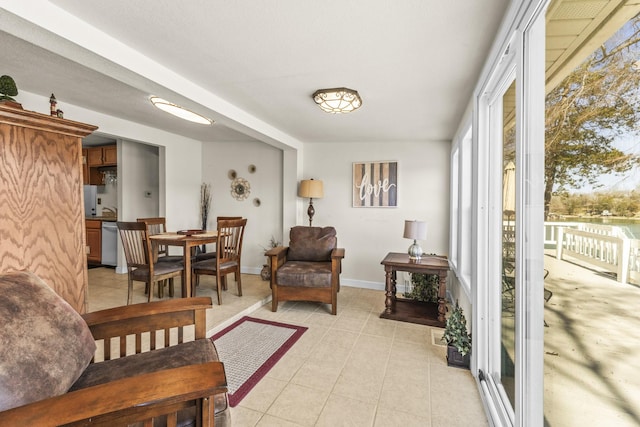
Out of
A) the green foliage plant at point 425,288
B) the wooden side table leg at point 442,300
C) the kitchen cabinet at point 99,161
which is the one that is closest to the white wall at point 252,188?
the kitchen cabinet at point 99,161

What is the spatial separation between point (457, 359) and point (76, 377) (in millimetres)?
2248

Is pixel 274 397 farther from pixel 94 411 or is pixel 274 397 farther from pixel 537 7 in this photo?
pixel 537 7

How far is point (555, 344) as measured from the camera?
101 cm

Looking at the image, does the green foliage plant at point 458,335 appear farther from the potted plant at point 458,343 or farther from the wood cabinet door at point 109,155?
the wood cabinet door at point 109,155

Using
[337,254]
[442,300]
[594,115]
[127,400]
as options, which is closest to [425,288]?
[442,300]

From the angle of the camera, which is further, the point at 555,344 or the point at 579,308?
the point at 555,344

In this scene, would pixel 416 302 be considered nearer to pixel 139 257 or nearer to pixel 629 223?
pixel 629 223

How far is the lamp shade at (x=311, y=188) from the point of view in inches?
162

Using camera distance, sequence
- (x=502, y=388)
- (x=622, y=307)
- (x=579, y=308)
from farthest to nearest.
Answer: (x=502, y=388) → (x=579, y=308) → (x=622, y=307)

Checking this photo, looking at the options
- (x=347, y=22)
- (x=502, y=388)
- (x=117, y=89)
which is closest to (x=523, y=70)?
(x=347, y=22)

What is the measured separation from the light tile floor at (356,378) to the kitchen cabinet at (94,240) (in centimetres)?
230

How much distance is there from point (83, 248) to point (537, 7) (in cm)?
245

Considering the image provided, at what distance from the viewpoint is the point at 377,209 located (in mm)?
4207

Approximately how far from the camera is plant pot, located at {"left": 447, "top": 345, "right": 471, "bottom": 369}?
211cm
